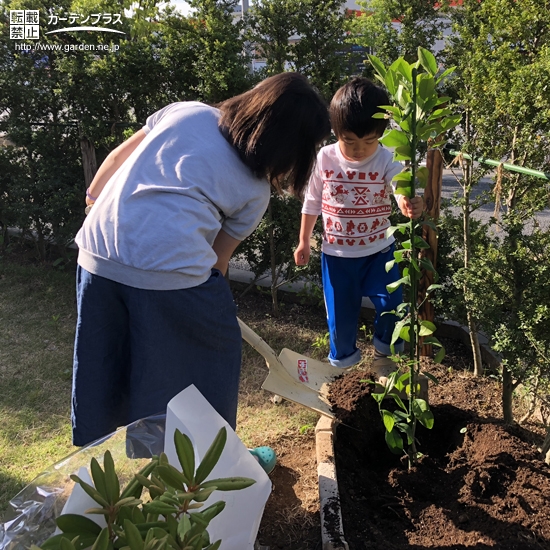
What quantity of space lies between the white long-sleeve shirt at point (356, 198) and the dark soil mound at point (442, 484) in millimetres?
682

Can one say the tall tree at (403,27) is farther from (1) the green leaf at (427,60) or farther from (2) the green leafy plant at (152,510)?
(2) the green leafy plant at (152,510)

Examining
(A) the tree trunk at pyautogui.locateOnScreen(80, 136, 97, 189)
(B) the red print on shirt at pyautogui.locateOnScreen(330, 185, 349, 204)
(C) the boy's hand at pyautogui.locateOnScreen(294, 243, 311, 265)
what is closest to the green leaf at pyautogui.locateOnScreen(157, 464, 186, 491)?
(B) the red print on shirt at pyautogui.locateOnScreen(330, 185, 349, 204)

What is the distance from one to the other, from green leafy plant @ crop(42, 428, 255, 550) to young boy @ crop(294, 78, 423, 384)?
1.89 metres

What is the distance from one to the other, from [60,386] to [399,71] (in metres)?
2.71

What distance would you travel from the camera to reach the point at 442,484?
6.94ft

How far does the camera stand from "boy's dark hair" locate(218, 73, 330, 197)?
1.61 meters

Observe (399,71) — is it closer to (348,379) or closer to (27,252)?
(348,379)

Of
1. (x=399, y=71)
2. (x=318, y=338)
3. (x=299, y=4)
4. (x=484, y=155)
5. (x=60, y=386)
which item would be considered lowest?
(x=60, y=386)

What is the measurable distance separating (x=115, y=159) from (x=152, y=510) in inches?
58.5

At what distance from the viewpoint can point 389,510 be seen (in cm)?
202

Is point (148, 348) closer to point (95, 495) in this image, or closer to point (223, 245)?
point (223, 245)

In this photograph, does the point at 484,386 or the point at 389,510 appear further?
the point at 484,386

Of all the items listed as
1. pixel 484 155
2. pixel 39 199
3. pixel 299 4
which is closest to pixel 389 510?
pixel 484 155

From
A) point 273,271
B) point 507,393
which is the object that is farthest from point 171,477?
point 273,271
